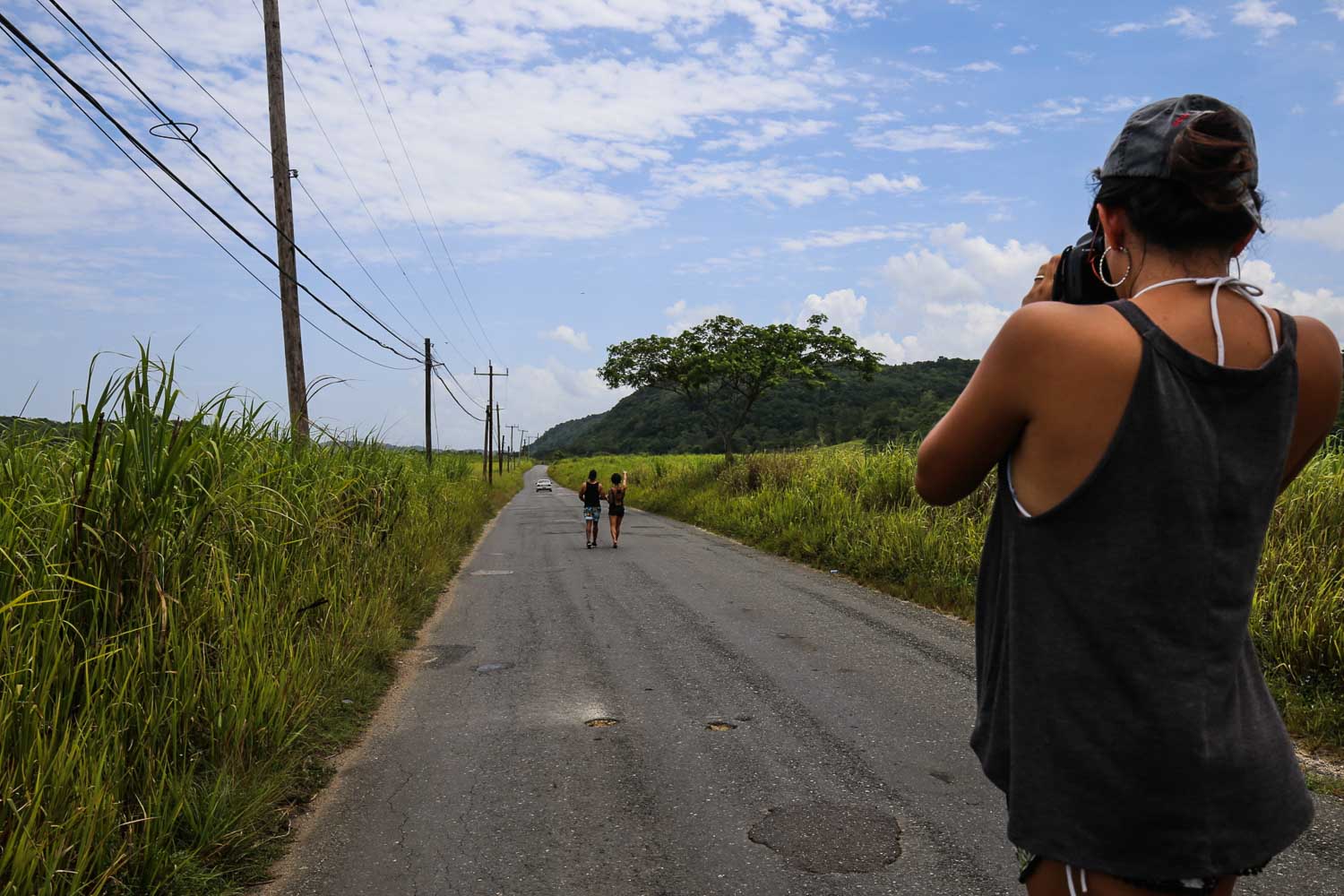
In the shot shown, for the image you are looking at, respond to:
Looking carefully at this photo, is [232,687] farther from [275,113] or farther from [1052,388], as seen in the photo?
[275,113]

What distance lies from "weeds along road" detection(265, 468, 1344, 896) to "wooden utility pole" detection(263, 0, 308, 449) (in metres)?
6.32

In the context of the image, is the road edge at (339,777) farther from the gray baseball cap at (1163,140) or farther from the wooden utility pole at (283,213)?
the wooden utility pole at (283,213)

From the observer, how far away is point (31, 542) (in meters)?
3.81

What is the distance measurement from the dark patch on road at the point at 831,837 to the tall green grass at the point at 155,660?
2067mm

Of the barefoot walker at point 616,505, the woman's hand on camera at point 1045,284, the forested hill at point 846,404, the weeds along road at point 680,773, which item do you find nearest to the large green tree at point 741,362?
the forested hill at point 846,404

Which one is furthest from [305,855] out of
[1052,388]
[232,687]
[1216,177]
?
[1216,177]

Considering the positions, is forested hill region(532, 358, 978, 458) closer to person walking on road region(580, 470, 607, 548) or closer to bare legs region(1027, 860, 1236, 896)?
person walking on road region(580, 470, 607, 548)

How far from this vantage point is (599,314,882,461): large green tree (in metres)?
29.2

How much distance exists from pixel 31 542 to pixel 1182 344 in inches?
169

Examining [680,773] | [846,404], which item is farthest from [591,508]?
[846,404]

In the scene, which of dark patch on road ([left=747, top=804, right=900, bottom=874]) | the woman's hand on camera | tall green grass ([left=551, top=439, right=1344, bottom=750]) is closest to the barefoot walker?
tall green grass ([left=551, top=439, right=1344, bottom=750])

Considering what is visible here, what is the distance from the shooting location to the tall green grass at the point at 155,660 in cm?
309

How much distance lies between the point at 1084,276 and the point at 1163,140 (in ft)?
0.68

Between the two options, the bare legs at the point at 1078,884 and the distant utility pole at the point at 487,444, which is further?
the distant utility pole at the point at 487,444
